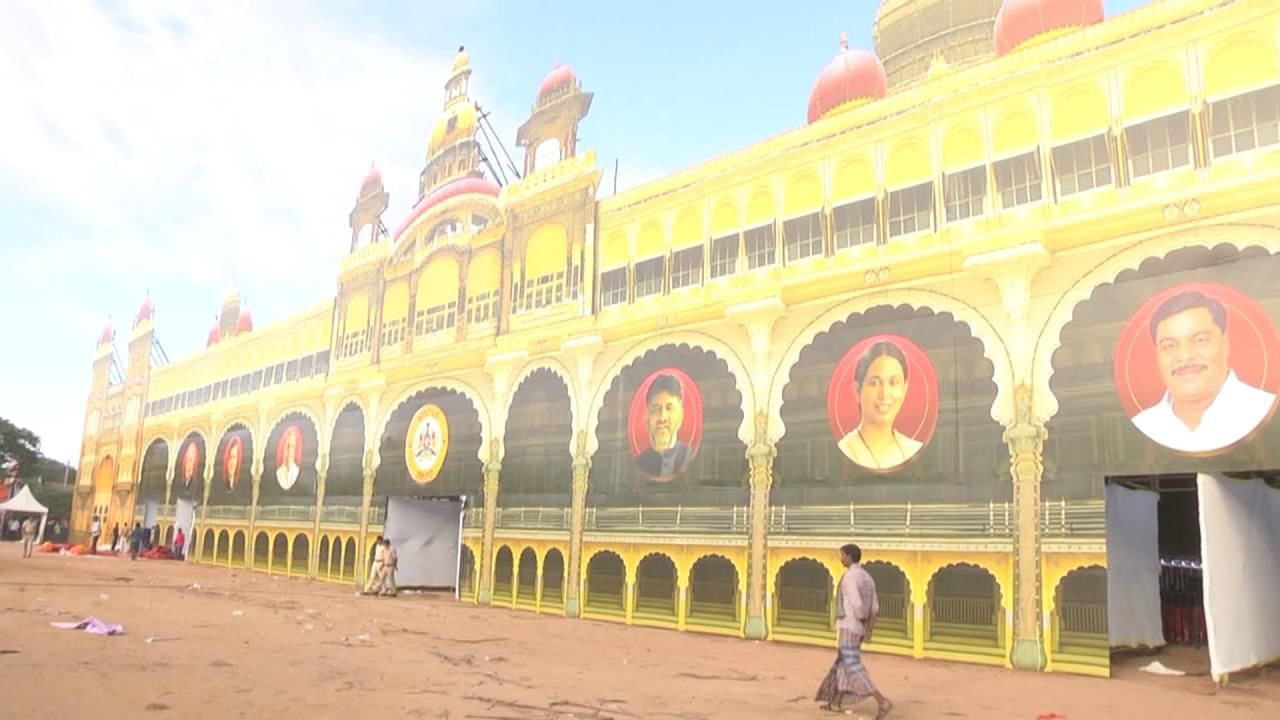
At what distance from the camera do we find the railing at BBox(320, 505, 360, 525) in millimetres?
26844

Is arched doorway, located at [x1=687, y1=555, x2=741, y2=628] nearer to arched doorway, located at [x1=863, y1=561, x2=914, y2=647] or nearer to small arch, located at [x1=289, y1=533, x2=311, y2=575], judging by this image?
arched doorway, located at [x1=863, y1=561, x2=914, y2=647]

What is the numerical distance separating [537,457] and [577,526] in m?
2.35

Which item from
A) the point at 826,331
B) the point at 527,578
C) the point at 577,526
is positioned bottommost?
the point at 527,578

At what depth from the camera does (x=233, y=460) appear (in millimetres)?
34312

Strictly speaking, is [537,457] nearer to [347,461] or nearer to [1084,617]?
[347,461]

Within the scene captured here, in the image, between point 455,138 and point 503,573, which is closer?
point 503,573

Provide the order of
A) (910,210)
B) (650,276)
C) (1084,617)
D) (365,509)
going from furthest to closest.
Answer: (365,509), (650,276), (910,210), (1084,617)

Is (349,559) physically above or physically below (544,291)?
below

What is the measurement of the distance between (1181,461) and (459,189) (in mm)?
20264

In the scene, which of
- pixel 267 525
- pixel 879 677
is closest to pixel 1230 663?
pixel 879 677

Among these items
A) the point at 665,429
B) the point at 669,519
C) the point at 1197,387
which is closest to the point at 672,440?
the point at 665,429

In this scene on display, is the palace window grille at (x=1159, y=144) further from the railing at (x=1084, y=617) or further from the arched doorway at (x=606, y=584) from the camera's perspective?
the arched doorway at (x=606, y=584)

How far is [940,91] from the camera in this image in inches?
610

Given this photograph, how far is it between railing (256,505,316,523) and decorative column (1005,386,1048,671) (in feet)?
74.6
